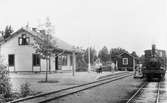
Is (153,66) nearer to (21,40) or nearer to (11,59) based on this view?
(21,40)

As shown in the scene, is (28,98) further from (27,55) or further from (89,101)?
(27,55)

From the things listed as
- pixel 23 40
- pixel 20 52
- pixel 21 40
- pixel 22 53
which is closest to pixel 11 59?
pixel 20 52

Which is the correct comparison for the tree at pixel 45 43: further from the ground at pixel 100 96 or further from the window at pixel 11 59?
the window at pixel 11 59

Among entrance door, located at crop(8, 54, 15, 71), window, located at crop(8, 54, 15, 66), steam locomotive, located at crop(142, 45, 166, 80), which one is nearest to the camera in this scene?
steam locomotive, located at crop(142, 45, 166, 80)

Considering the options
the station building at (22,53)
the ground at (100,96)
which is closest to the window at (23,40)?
the station building at (22,53)

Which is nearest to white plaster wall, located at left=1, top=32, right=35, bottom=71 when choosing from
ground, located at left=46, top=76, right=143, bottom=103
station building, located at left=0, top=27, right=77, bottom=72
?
station building, located at left=0, top=27, right=77, bottom=72

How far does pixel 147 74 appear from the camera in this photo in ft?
92.9

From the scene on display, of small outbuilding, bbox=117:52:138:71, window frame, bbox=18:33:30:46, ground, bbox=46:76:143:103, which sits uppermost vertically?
window frame, bbox=18:33:30:46

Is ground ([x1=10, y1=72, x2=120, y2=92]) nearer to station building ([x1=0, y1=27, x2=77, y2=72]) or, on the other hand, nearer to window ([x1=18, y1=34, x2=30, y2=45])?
station building ([x1=0, y1=27, x2=77, y2=72])

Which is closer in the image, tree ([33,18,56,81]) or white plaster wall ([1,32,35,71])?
tree ([33,18,56,81])

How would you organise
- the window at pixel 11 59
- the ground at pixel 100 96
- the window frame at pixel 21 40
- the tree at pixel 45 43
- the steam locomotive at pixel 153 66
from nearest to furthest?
the ground at pixel 100 96 < the tree at pixel 45 43 < the steam locomotive at pixel 153 66 < the window at pixel 11 59 < the window frame at pixel 21 40

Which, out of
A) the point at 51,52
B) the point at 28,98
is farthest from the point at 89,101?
the point at 51,52

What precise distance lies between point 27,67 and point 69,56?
8705 mm

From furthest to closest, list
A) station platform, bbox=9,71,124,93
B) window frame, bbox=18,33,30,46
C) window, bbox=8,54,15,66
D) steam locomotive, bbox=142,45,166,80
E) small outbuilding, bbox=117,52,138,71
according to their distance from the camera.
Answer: small outbuilding, bbox=117,52,138,71 < window frame, bbox=18,33,30,46 < window, bbox=8,54,15,66 < steam locomotive, bbox=142,45,166,80 < station platform, bbox=9,71,124,93
